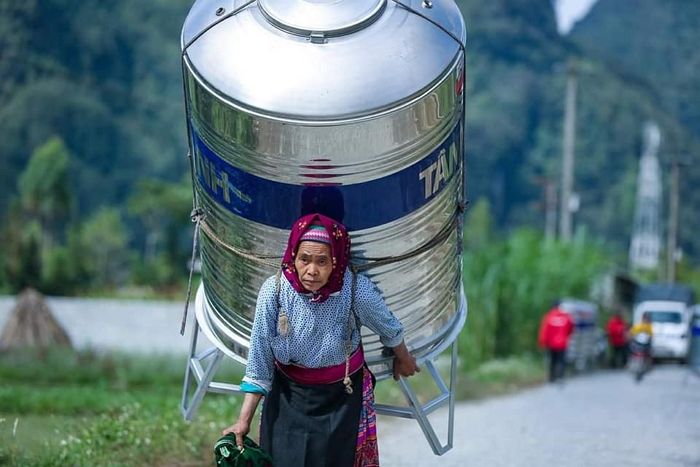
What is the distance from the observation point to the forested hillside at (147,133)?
55.3 metres

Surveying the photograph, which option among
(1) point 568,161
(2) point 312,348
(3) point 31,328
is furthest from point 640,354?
(2) point 312,348

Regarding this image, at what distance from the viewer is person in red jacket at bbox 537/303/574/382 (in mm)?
18922

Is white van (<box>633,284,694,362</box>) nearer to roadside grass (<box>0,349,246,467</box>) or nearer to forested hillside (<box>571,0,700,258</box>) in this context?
roadside grass (<box>0,349,246,467</box>)

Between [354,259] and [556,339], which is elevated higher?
[354,259]

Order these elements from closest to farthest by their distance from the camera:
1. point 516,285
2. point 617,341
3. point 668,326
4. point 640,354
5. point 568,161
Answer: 1. point 640,354
2. point 516,285
3. point 617,341
4. point 568,161
5. point 668,326

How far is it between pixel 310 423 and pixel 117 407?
5.51 m

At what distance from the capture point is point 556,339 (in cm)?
1895

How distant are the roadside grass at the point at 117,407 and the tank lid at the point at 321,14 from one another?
283 centimetres

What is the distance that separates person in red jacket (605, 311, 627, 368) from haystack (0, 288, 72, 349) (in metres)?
12.4

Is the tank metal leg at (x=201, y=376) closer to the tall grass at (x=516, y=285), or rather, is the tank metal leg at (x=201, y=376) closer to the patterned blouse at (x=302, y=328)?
the patterned blouse at (x=302, y=328)

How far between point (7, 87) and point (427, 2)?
3520 inches

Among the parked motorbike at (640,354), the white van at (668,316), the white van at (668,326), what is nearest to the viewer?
the parked motorbike at (640,354)

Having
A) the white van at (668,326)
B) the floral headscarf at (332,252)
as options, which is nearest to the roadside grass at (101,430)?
the floral headscarf at (332,252)

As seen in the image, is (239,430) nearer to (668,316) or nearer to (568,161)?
(568,161)
